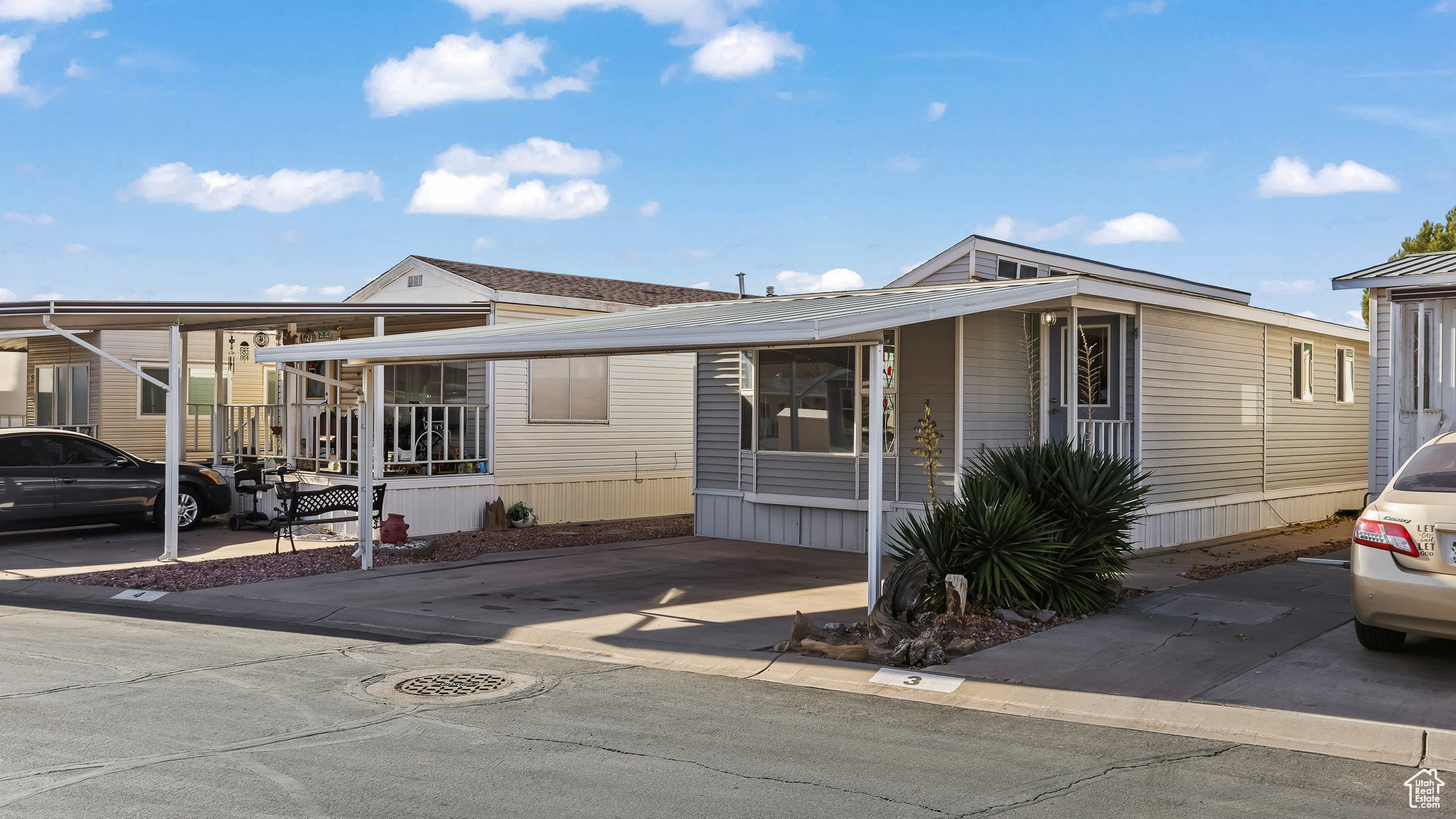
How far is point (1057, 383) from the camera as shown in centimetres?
1416

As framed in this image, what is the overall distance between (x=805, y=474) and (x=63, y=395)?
16880 millimetres

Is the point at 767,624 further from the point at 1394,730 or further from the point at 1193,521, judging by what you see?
the point at 1193,521

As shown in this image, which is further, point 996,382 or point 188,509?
point 188,509

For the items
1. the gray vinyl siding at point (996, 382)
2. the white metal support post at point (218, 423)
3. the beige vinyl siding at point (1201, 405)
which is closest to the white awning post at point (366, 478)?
the white metal support post at point (218, 423)

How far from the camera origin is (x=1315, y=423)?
669 inches

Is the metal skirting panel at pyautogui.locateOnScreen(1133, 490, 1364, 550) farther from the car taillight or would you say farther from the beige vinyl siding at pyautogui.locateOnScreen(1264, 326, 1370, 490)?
the car taillight

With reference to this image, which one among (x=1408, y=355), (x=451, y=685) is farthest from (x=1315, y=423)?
(x=451, y=685)

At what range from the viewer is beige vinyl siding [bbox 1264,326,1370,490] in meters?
15.9


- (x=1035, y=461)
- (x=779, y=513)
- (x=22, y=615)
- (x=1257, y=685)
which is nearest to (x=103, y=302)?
(x=22, y=615)

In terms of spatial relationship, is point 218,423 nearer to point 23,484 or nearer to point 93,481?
point 93,481

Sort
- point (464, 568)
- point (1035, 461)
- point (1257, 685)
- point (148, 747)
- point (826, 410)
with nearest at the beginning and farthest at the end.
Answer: point (148, 747), point (1257, 685), point (1035, 461), point (464, 568), point (826, 410)

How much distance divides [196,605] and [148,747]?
509 centimetres

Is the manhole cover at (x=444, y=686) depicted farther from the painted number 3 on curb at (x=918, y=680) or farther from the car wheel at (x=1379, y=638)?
the car wheel at (x=1379, y=638)

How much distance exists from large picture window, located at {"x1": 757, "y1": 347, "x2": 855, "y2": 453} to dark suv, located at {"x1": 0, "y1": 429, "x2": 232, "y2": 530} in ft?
27.2
